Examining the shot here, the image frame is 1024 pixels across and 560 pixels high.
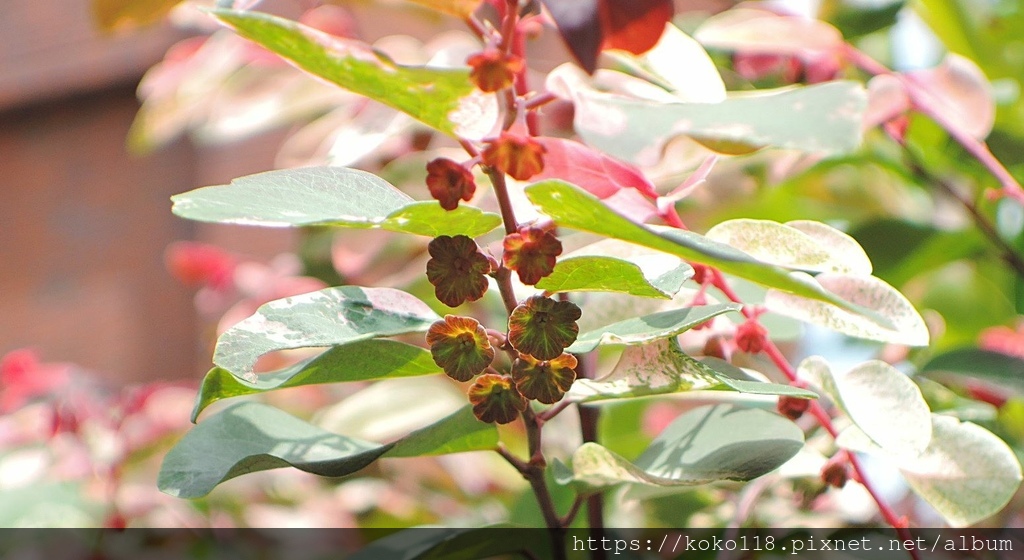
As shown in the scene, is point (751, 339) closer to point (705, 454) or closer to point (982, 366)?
point (705, 454)

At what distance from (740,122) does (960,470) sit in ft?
0.67

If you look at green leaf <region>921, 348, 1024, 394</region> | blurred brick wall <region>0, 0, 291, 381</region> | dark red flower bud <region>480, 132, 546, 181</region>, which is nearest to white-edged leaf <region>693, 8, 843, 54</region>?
green leaf <region>921, 348, 1024, 394</region>

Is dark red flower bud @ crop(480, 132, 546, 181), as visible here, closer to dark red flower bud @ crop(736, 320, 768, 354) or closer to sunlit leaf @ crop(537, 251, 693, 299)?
sunlit leaf @ crop(537, 251, 693, 299)

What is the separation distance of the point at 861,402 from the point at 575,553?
0.25m

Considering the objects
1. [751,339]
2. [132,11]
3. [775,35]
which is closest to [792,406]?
[751,339]

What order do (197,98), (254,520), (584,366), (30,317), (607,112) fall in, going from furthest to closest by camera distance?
(30,317)
(254,520)
(197,98)
(584,366)
(607,112)

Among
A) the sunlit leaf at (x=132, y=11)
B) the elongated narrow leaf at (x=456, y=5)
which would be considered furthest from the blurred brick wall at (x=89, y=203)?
the elongated narrow leaf at (x=456, y=5)

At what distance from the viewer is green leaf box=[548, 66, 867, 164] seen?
244 mm

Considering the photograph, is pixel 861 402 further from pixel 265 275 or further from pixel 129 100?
pixel 129 100

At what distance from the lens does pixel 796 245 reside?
315 mm

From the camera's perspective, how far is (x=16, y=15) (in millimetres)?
1822

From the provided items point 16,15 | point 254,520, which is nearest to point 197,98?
point 254,520

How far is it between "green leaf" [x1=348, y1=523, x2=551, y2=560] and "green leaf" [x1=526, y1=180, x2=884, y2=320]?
0.19m

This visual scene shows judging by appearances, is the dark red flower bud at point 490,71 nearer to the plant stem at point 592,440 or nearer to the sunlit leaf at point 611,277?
the sunlit leaf at point 611,277
